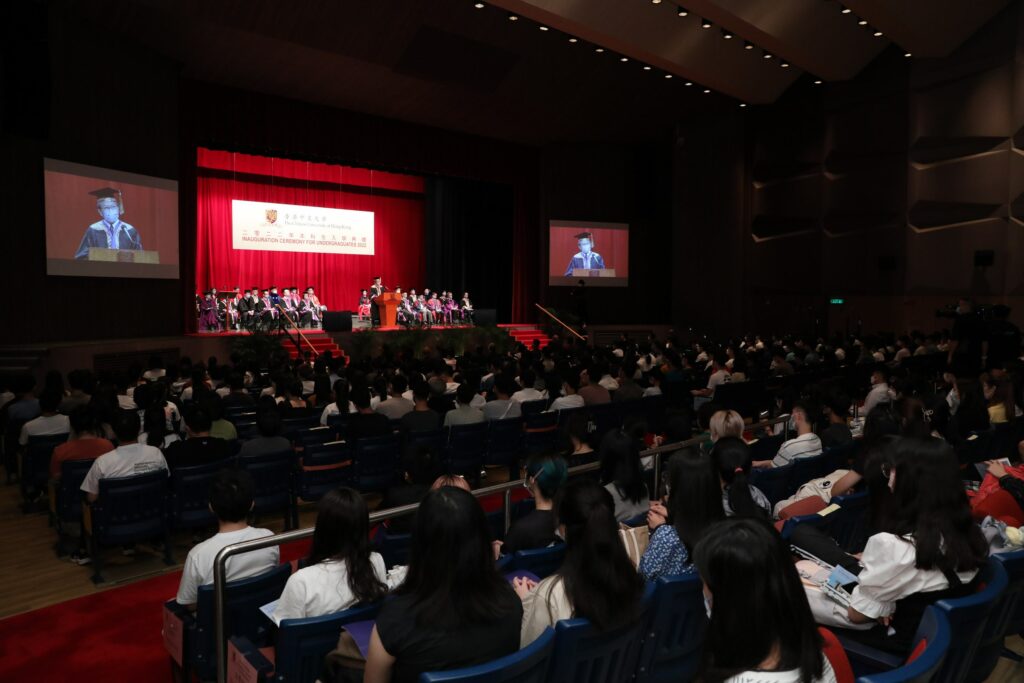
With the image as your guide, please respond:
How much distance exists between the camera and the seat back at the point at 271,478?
5.72 m

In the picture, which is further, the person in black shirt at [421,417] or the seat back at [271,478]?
the person in black shirt at [421,417]

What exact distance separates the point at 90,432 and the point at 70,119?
30.3ft

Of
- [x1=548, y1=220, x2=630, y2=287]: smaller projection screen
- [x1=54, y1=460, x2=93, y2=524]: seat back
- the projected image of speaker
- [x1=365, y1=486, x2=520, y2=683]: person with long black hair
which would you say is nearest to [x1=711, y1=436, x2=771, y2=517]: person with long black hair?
[x1=365, y1=486, x2=520, y2=683]: person with long black hair

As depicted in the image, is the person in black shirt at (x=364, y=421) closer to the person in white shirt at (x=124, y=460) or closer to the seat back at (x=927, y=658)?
the person in white shirt at (x=124, y=460)

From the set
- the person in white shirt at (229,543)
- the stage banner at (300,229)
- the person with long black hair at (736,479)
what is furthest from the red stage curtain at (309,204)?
the person with long black hair at (736,479)

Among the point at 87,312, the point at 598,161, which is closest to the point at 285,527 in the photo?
the point at 87,312

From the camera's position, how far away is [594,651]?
7.86ft

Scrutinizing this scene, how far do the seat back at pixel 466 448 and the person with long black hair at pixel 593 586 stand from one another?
14.5 ft

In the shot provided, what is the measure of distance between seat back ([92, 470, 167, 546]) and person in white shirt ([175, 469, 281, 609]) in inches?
67.4

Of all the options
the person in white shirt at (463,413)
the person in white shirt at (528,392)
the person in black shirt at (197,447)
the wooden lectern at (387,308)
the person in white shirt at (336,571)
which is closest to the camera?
the person in white shirt at (336,571)

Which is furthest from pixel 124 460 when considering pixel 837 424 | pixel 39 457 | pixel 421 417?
pixel 837 424

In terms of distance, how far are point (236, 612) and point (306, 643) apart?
787 millimetres

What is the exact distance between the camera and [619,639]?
2453mm

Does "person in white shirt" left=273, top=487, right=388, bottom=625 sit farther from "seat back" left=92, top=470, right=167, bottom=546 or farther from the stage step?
the stage step
